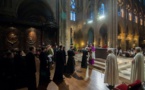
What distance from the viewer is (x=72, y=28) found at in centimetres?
2766

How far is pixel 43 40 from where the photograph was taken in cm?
1281

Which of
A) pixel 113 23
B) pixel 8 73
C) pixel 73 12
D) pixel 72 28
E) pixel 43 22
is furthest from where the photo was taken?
pixel 73 12

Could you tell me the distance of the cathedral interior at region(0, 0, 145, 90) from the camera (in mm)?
7687

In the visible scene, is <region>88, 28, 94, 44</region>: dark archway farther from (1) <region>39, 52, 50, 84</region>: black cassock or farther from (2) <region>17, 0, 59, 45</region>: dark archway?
(1) <region>39, 52, 50, 84</region>: black cassock

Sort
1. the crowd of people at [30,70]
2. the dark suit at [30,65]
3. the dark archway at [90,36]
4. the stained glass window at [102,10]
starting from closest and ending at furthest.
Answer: the dark suit at [30,65] → the crowd of people at [30,70] → the stained glass window at [102,10] → the dark archway at [90,36]

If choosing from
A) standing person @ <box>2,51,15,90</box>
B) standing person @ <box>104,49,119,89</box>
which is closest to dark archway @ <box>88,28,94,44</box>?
standing person @ <box>104,49,119,89</box>

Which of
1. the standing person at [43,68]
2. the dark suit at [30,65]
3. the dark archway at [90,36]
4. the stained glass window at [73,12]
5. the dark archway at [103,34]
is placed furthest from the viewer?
the stained glass window at [73,12]

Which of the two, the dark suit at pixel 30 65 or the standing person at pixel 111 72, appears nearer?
the dark suit at pixel 30 65

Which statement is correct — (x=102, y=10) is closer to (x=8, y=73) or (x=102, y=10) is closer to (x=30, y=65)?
(x=30, y=65)

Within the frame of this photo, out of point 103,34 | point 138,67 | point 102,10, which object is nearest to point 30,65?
point 138,67

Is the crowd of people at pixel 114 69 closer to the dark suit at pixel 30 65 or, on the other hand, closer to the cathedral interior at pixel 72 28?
the cathedral interior at pixel 72 28

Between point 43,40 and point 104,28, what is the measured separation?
50.3 ft

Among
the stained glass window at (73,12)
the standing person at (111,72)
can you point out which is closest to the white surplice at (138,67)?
the standing person at (111,72)

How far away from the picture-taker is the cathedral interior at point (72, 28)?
769cm
